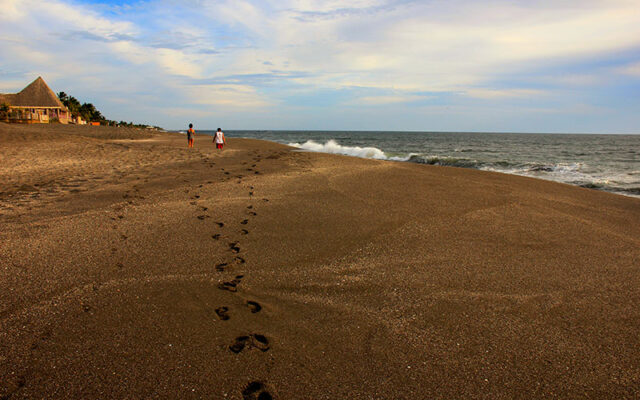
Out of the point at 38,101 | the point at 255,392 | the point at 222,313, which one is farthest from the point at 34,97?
the point at 255,392

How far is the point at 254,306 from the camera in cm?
322

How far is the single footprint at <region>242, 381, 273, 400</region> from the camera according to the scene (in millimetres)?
2207

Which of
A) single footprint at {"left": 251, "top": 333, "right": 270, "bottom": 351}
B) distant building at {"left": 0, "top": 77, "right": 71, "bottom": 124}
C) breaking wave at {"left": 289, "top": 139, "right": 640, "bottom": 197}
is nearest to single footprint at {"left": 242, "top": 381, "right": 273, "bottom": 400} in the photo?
single footprint at {"left": 251, "top": 333, "right": 270, "bottom": 351}

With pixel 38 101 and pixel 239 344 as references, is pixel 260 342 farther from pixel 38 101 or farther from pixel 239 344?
pixel 38 101

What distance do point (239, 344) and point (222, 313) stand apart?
0.48m

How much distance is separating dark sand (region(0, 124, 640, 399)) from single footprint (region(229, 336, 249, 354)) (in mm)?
12

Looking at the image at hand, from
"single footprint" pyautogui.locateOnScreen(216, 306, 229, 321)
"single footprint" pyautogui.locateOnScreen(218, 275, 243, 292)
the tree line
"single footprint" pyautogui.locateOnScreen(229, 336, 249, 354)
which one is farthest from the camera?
the tree line

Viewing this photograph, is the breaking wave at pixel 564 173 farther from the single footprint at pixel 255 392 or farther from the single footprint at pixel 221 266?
the single footprint at pixel 255 392

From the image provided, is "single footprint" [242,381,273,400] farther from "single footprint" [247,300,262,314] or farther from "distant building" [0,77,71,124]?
"distant building" [0,77,71,124]

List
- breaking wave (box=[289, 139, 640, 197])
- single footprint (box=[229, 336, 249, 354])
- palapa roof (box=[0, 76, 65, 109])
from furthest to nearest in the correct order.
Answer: palapa roof (box=[0, 76, 65, 109]) < breaking wave (box=[289, 139, 640, 197]) < single footprint (box=[229, 336, 249, 354])

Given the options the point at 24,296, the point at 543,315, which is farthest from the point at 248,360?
the point at 543,315

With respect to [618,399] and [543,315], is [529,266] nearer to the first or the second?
[543,315]

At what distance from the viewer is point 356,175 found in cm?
962

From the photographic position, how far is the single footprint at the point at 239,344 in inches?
103
